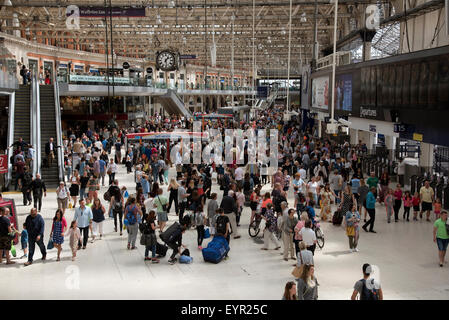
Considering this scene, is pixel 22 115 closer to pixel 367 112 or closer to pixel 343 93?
pixel 343 93

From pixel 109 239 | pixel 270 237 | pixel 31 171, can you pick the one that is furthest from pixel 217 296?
pixel 31 171

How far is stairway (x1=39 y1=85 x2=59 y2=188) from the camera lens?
851 inches

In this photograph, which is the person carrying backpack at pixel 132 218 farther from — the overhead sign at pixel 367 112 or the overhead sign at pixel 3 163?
the overhead sign at pixel 367 112

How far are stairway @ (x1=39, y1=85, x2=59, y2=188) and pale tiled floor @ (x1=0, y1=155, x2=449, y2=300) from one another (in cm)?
860

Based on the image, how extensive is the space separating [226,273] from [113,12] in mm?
22038

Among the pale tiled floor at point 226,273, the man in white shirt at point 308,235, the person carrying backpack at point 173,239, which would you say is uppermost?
the man in white shirt at point 308,235

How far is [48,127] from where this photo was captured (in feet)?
82.2

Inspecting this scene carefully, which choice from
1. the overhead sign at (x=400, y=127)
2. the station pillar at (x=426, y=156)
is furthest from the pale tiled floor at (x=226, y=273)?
the station pillar at (x=426, y=156)

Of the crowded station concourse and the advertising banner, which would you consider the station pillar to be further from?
the advertising banner

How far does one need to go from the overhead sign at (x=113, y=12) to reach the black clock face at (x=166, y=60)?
13.2 ft

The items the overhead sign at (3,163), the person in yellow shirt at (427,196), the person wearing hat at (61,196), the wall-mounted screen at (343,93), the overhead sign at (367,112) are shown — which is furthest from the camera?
the wall-mounted screen at (343,93)

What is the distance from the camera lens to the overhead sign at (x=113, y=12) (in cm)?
2955

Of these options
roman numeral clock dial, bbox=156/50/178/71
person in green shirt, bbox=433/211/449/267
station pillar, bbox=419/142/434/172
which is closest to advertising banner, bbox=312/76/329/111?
station pillar, bbox=419/142/434/172

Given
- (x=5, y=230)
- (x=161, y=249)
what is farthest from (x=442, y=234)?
(x=5, y=230)
